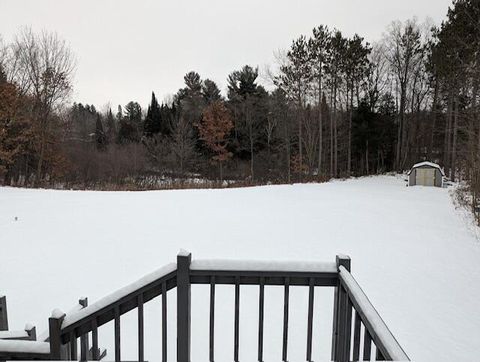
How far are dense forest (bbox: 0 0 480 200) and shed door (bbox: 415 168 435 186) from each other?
2436 mm

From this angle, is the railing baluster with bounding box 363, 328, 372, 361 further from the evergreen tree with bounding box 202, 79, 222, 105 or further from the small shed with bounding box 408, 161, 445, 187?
the evergreen tree with bounding box 202, 79, 222, 105

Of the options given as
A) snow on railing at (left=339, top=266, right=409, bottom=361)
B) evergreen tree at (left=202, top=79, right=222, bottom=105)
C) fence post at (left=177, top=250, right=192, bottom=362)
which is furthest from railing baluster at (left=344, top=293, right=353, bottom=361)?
evergreen tree at (left=202, top=79, right=222, bottom=105)

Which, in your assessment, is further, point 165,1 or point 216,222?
point 165,1

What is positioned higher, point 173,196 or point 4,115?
point 4,115

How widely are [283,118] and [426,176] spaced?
11.1 metres

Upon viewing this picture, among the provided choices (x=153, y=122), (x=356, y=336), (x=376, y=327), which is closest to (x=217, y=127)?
(x=153, y=122)

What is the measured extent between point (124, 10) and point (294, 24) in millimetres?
15446

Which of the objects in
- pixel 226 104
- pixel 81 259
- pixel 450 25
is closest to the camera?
pixel 81 259

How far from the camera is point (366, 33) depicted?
2519cm

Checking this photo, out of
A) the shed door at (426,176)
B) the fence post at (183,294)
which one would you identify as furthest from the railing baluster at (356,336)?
the shed door at (426,176)

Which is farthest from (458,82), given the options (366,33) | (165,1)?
(165,1)

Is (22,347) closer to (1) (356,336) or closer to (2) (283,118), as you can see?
(1) (356,336)

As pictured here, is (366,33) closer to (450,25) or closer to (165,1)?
(450,25)

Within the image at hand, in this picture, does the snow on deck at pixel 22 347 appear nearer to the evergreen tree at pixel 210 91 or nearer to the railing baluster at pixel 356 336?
the railing baluster at pixel 356 336
